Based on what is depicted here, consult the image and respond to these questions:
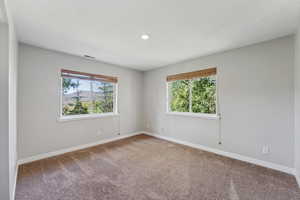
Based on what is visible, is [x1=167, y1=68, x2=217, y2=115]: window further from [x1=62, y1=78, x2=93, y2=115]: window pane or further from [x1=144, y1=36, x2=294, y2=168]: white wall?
[x1=62, y1=78, x2=93, y2=115]: window pane

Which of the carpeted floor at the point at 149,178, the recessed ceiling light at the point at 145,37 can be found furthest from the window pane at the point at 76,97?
the recessed ceiling light at the point at 145,37

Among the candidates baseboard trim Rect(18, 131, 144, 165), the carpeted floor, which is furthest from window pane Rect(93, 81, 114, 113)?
the carpeted floor

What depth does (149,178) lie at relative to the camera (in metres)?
2.12

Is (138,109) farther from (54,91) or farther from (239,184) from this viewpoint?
(239,184)

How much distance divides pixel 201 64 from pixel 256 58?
110 cm

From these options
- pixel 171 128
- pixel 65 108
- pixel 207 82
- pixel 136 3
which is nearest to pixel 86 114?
pixel 65 108

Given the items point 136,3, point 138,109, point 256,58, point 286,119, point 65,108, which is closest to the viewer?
point 136,3

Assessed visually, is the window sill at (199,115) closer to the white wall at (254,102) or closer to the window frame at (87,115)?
the white wall at (254,102)

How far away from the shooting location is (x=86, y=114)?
356 cm

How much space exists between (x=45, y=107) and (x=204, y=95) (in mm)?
3668

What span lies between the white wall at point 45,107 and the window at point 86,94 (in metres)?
0.18

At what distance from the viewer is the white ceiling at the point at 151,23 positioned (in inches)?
61.2

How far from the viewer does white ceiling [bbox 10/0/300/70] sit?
155cm

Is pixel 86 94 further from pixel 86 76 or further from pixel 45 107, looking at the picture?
pixel 45 107
